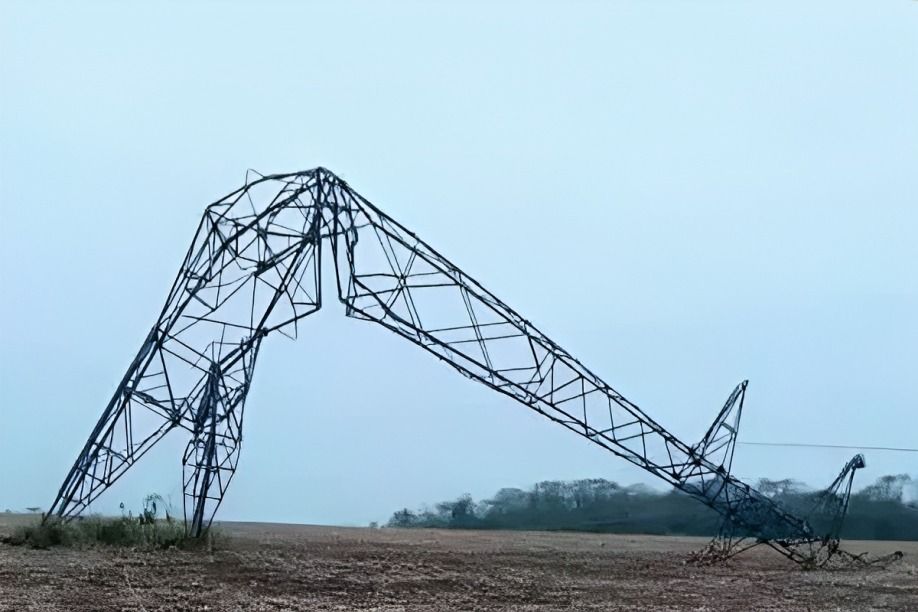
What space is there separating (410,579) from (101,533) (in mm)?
3987

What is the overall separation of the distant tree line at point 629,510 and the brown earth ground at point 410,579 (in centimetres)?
125

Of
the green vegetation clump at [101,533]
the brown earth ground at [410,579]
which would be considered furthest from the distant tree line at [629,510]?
the green vegetation clump at [101,533]

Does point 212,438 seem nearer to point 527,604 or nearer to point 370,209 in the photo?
point 370,209

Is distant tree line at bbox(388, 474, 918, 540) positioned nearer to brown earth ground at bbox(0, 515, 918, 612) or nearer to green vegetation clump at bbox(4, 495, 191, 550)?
brown earth ground at bbox(0, 515, 918, 612)

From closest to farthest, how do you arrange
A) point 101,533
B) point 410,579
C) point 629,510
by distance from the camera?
point 410,579
point 101,533
point 629,510

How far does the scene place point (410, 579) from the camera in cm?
1068

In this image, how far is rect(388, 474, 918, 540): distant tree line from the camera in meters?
14.8

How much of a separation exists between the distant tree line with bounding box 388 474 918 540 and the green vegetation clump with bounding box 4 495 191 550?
3833mm

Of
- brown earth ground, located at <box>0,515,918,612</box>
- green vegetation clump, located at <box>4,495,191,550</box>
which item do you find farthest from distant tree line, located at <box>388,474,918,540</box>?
green vegetation clump, located at <box>4,495,191,550</box>

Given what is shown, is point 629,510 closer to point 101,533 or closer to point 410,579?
point 410,579

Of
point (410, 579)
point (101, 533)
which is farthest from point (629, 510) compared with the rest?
point (101, 533)

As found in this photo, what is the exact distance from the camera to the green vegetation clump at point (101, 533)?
11.9 meters

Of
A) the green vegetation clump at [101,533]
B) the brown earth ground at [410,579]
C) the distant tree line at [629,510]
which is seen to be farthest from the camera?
the distant tree line at [629,510]

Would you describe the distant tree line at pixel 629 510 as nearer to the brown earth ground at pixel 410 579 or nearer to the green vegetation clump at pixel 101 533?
the brown earth ground at pixel 410 579
